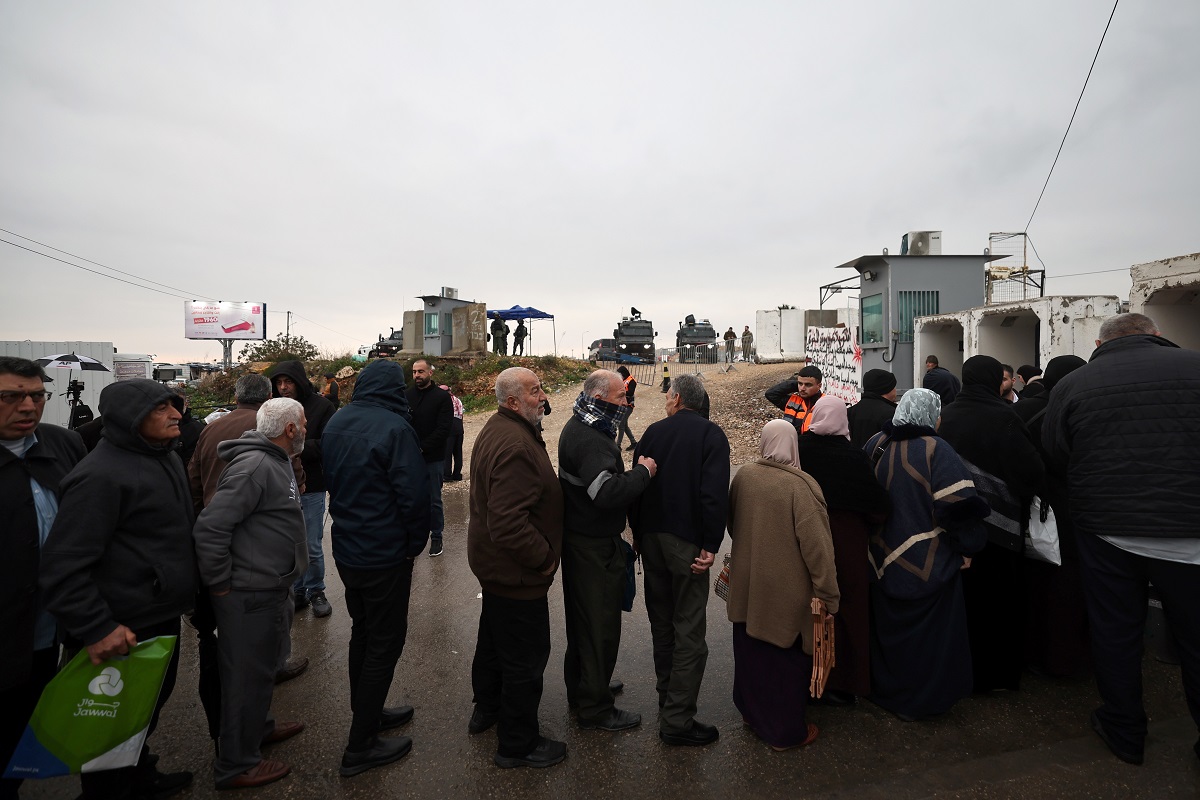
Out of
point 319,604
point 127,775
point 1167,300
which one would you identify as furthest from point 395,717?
point 1167,300

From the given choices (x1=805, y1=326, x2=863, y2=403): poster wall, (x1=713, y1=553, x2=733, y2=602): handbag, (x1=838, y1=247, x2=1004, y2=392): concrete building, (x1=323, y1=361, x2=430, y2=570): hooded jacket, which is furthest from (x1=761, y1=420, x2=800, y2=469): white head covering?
(x1=838, y1=247, x2=1004, y2=392): concrete building

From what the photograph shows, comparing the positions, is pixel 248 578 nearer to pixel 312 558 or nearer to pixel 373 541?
pixel 373 541

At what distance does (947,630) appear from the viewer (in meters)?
3.17

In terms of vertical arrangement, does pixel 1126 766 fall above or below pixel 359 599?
below

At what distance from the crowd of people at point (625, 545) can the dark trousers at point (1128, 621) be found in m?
0.01

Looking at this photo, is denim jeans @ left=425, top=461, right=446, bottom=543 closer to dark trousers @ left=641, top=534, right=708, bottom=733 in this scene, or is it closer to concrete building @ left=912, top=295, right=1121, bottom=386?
dark trousers @ left=641, top=534, right=708, bottom=733

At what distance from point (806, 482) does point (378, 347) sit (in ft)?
90.3

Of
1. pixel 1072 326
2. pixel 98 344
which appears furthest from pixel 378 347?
pixel 1072 326

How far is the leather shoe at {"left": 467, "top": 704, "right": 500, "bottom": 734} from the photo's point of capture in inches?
125

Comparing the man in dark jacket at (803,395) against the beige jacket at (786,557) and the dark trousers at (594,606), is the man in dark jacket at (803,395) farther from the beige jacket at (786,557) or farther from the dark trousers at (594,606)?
the dark trousers at (594,606)

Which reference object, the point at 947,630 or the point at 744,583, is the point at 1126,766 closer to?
the point at 947,630

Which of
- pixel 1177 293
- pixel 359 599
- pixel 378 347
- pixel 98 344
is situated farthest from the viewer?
pixel 378 347

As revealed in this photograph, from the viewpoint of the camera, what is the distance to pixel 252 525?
274cm

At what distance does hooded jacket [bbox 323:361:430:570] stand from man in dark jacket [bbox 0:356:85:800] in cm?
109
